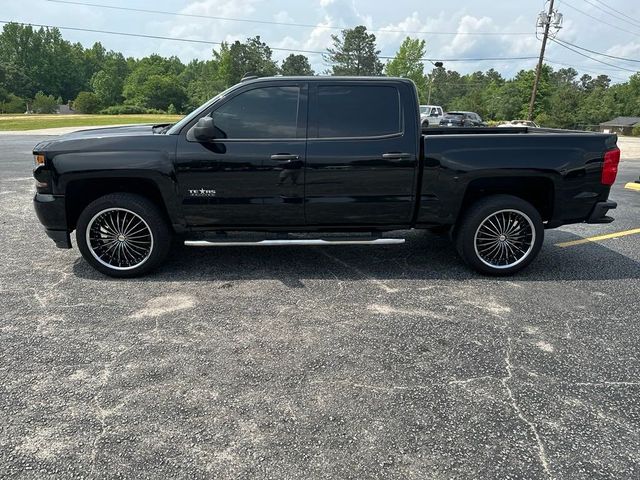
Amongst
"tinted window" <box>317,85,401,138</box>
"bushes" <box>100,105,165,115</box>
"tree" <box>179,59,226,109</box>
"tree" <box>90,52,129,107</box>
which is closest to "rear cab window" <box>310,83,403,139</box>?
"tinted window" <box>317,85,401,138</box>

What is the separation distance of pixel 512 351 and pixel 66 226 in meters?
4.14

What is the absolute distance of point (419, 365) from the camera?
3229 millimetres

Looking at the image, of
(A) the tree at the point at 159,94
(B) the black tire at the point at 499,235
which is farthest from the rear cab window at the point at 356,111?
(A) the tree at the point at 159,94

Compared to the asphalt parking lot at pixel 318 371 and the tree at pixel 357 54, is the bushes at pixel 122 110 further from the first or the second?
the asphalt parking lot at pixel 318 371

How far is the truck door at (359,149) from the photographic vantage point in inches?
181

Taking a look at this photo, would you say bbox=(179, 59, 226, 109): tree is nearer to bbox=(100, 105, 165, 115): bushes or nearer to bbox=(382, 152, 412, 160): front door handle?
bbox=(100, 105, 165, 115): bushes

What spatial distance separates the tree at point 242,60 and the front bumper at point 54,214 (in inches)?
3529

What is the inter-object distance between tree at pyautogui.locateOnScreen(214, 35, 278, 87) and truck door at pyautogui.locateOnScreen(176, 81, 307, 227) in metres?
89.5

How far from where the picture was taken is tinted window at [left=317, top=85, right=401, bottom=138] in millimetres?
4648

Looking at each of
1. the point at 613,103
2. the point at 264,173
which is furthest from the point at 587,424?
the point at 613,103

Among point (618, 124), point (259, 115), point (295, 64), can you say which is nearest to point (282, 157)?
point (259, 115)

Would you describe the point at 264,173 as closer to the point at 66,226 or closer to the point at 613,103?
the point at 66,226

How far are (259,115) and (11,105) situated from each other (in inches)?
3506

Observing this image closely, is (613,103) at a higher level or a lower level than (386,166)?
higher
